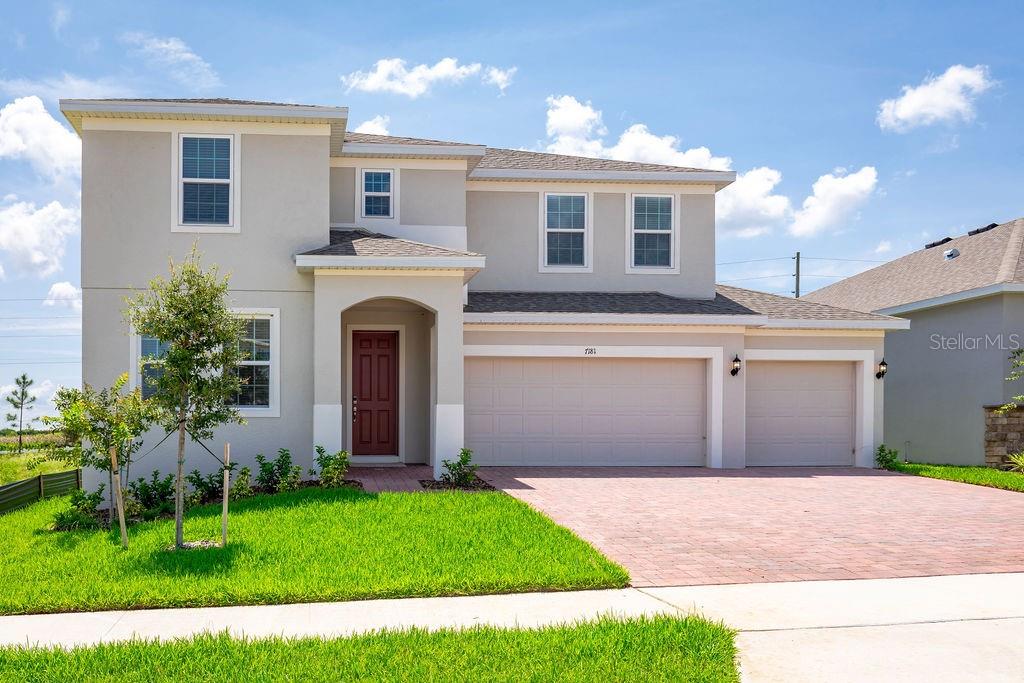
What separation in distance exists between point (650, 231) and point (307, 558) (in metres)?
11.8

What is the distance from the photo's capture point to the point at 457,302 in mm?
13969

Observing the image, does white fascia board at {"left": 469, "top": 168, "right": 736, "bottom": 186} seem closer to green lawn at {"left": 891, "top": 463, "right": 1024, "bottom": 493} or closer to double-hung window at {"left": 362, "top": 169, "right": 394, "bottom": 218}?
double-hung window at {"left": 362, "top": 169, "right": 394, "bottom": 218}

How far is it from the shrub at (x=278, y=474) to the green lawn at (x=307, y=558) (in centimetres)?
133

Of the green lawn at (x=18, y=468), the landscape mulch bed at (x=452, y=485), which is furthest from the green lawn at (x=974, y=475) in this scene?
the green lawn at (x=18, y=468)

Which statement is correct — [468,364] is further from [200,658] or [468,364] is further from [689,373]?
[200,658]

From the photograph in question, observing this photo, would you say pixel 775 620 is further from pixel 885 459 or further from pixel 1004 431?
pixel 1004 431

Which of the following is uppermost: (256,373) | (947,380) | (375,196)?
(375,196)

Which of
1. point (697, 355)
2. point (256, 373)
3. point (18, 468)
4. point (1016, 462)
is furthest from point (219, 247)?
point (1016, 462)

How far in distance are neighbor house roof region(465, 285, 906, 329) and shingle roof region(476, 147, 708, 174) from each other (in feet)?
8.35

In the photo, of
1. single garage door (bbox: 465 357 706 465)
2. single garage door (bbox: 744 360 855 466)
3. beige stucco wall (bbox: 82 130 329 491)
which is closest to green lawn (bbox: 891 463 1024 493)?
single garage door (bbox: 744 360 855 466)

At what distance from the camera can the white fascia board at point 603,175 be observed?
1752 centimetres

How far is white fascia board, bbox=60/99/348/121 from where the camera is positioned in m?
13.5

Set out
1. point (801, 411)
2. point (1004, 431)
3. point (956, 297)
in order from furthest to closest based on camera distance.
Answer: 1. point (956, 297)
2. point (1004, 431)
3. point (801, 411)

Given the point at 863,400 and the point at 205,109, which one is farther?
the point at 863,400
